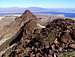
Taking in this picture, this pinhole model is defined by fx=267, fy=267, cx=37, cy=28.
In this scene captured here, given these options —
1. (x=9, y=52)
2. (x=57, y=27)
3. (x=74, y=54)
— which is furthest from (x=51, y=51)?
(x=9, y=52)

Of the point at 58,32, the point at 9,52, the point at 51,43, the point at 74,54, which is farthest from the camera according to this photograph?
the point at 9,52

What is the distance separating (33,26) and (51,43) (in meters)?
11.6

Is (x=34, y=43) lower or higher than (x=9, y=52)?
higher

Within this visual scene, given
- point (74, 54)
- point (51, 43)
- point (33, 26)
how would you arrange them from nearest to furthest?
point (74, 54)
point (51, 43)
point (33, 26)

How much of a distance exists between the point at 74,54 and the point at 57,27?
20.6ft

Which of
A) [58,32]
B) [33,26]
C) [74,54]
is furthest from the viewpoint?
[33,26]

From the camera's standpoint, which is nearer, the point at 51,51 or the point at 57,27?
the point at 51,51

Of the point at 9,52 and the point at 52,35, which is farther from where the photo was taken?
the point at 9,52

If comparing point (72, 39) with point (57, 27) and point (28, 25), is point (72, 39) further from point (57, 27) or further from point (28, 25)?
point (28, 25)

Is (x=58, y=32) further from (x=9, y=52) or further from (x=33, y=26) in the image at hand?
(x=33, y=26)

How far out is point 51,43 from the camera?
2578 centimetres

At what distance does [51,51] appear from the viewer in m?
23.8

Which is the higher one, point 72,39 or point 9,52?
point 72,39

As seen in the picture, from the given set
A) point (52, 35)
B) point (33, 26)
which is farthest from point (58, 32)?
point (33, 26)
